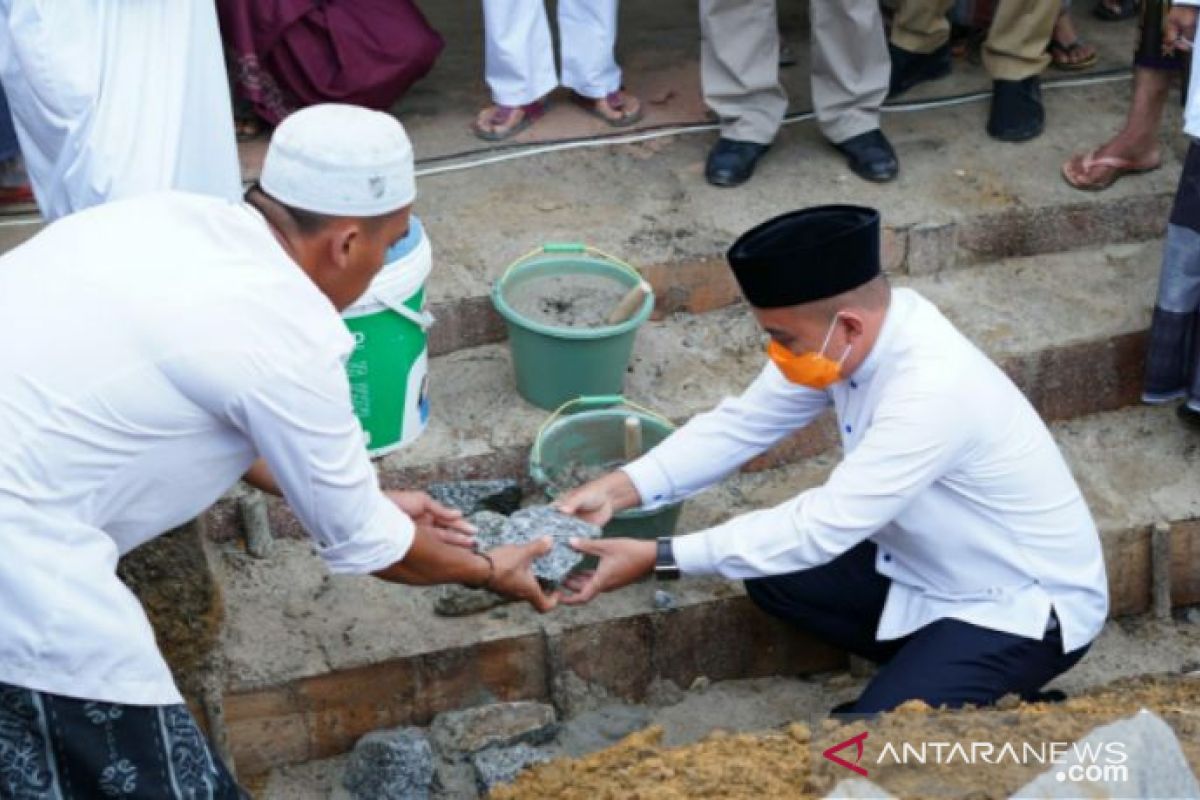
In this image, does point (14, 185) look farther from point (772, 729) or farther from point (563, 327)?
point (772, 729)

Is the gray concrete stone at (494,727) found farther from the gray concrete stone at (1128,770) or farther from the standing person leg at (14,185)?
the standing person leg at (14,185)

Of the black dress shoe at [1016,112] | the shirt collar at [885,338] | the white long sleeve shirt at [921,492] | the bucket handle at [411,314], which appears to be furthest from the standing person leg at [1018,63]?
the bucket handle at [411,314]

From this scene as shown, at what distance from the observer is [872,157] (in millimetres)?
6117

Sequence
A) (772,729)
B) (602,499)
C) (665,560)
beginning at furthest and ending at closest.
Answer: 1. (602,499)
2. (665,560)
3. (772,729)

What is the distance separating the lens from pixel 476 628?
4.73 metres

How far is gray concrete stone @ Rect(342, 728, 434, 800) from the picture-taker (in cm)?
443

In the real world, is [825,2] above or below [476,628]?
above

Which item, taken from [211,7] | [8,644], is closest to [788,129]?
[211,7]

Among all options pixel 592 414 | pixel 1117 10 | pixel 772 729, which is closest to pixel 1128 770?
pixel 772 729

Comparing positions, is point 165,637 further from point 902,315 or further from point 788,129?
point 788,129

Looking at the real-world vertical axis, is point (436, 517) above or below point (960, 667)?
above

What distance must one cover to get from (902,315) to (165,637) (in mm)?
2014

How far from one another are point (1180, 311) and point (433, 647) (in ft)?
8.17

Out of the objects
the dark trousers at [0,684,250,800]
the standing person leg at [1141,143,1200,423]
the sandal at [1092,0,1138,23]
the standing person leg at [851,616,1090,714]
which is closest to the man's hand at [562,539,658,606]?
the standing person leg at [851,616,1090,714]
